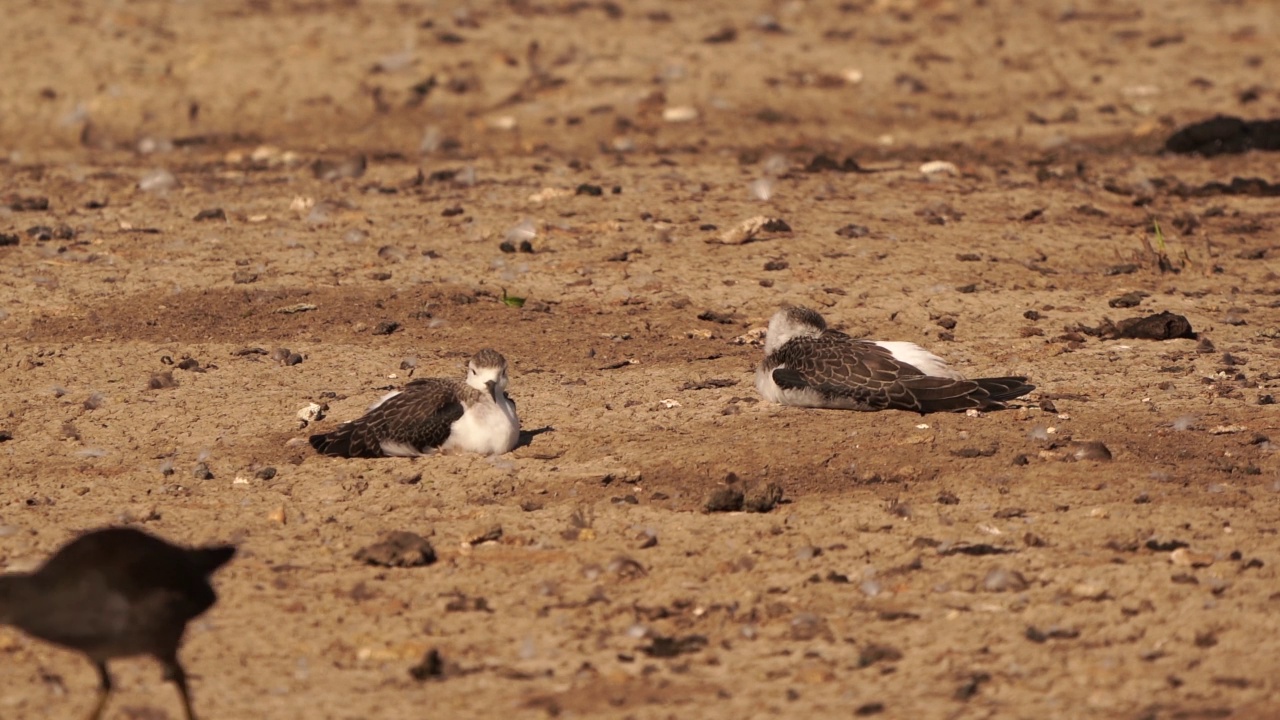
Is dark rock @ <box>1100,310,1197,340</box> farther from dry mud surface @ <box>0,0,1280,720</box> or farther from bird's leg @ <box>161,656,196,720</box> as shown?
bird's leg @ <box>161,656,196,720</box>

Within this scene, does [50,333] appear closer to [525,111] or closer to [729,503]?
[729,503]

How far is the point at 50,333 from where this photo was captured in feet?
32.0

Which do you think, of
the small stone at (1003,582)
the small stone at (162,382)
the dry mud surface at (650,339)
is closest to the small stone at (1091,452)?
the dry mud surface at (650,339)

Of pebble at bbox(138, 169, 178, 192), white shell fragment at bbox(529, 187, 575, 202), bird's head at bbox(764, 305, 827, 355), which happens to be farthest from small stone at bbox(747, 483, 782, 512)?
pebble at bbox(138, 169, 178, 192)

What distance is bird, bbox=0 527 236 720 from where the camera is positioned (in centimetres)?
499

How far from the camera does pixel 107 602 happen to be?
16.4 ft

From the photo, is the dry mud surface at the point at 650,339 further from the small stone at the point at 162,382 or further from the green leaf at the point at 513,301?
the green leaf at the point at 513,301

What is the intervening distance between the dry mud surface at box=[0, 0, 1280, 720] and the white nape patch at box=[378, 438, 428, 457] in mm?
169

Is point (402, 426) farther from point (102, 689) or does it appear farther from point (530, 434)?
point (102, 689)

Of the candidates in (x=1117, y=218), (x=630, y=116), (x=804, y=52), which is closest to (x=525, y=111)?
(x=630, y=116)

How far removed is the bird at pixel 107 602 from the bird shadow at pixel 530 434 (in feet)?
9.90

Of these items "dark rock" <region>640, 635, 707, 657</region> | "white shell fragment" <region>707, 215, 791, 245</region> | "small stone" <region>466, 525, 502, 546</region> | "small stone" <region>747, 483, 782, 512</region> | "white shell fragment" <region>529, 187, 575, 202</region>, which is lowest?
"small stone" <region>466, 525, 502, 546</region>

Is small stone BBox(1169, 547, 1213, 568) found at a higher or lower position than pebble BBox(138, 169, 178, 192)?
lower

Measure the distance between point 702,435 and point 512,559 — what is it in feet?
5.60
